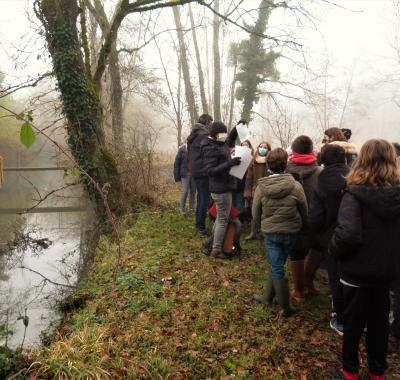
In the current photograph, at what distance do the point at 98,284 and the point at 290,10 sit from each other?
7.43 meters

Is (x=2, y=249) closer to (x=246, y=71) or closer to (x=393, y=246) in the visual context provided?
(x=393, y=246)

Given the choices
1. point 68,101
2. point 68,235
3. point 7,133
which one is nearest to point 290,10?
point 68,101

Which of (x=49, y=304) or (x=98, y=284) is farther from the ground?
(x=98, y=284)

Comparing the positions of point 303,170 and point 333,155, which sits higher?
point 333,155

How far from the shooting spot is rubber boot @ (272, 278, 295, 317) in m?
4.16

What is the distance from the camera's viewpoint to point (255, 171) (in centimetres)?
660

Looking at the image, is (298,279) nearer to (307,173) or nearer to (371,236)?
(307,173)

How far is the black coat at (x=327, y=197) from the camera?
3.77m

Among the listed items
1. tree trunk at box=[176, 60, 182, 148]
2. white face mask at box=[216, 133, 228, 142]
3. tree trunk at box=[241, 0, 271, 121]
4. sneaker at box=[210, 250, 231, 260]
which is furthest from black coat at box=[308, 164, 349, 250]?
tree trunk at box=[176, 60, 182, 148]

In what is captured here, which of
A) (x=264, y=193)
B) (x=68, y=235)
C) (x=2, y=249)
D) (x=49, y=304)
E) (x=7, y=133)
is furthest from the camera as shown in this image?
(x=7, y=133)

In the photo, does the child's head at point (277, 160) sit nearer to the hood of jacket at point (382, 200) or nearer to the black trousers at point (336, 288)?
the black trousers at point (336, 288)

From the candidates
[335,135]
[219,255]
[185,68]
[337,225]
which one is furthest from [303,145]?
[185,68]

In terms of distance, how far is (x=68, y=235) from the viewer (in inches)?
434

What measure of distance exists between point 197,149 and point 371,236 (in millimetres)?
4639
